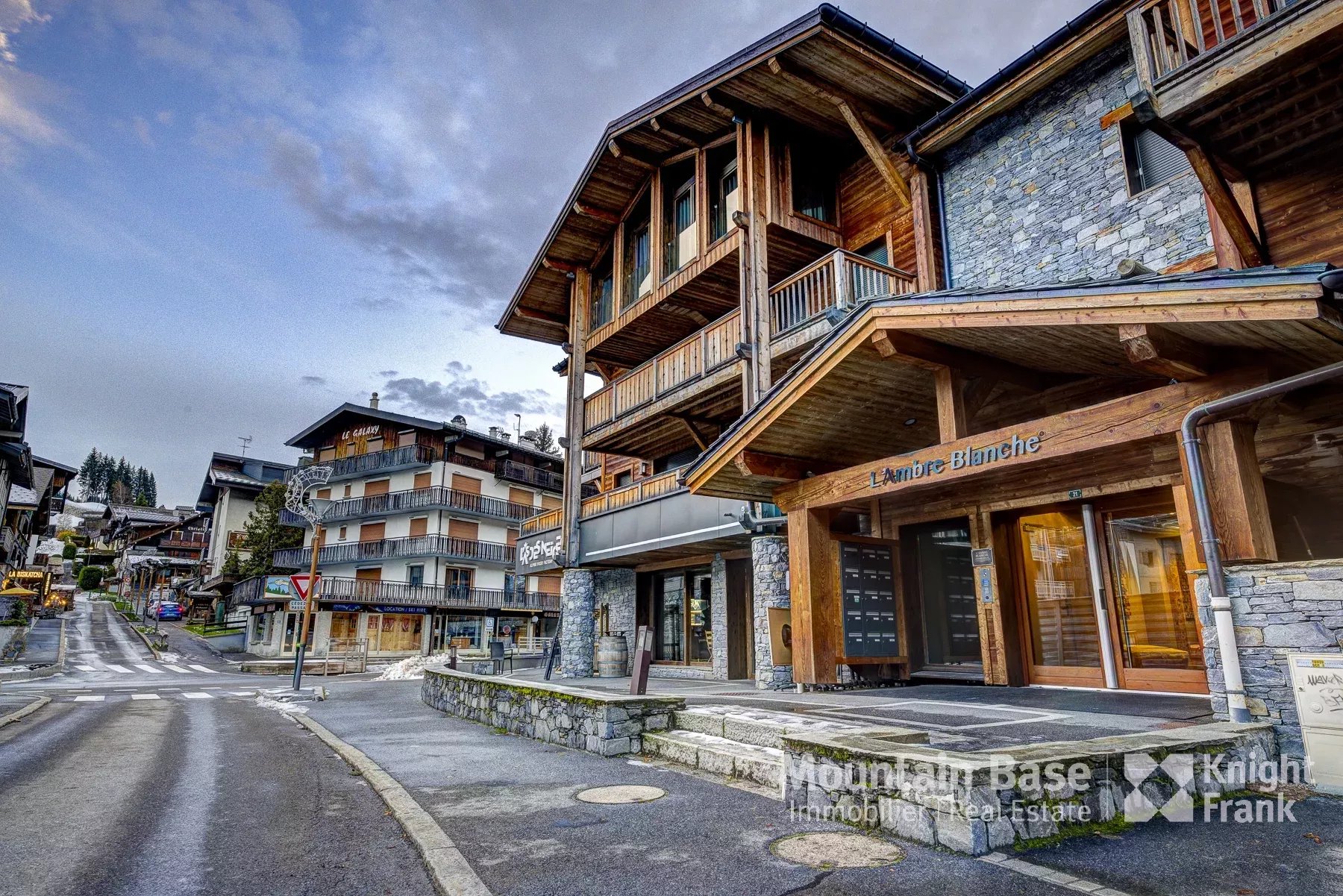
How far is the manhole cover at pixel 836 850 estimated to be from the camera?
393cm

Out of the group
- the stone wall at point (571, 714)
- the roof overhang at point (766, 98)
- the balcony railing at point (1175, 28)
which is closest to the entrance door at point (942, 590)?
the stone wall at point (571, 714)

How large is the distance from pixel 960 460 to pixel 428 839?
20.1 feet

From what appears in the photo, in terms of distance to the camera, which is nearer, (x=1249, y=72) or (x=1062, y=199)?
(x=1249, y=72)

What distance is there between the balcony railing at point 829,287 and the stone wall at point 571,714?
6.86 m

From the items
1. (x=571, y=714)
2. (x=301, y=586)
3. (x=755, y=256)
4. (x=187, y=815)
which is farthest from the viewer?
(x=301, y=586)

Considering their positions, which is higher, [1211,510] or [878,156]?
[878,156]

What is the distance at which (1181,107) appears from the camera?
285 inches

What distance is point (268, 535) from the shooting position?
46188 mm

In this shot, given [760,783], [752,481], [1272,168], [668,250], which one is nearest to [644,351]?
[668,250]

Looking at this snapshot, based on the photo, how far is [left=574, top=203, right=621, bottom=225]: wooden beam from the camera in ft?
61.4

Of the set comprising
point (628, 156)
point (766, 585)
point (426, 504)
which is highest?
point (628, 156)

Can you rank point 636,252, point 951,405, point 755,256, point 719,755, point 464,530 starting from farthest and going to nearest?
point 464,530, point 636,252, point 755,256, point 951,405, point 719,755

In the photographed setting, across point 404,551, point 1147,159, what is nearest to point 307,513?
point 404,551

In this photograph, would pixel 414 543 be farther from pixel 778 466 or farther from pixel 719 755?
pixel 719 755
